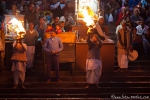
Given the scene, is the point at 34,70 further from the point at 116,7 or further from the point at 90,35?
the point at 116,7

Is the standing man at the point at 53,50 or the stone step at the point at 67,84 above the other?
the standing man at the point at 53,50

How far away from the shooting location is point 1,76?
16.7 metres

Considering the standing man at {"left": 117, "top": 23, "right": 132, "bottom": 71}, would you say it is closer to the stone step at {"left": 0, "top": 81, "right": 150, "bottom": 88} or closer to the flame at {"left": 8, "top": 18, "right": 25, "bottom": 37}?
the stone step at {"left": 0, "top": 81, "right": 150, "bottom": 88}

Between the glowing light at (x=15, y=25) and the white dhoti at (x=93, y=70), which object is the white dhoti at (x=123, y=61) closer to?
the white dhoti at (x=93, y=70)

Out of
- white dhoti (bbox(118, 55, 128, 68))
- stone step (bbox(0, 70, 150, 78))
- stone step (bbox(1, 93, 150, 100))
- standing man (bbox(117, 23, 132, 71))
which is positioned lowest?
stone step (bbox(1, 93, 150, 100))

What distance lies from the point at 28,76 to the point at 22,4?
5.88 meters

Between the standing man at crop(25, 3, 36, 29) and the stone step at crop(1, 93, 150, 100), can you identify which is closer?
the stone step at crop(1, 93, 150, 100)

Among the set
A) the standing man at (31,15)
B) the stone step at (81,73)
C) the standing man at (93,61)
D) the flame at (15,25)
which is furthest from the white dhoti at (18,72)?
the standing man at (31,15)

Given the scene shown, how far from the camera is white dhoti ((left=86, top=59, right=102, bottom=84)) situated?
51.2 ft

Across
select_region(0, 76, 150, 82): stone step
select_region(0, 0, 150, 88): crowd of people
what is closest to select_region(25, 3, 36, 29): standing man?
select_region(0, 0, 150, 88): crowd of people

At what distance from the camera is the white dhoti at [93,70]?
Answer: 15594mm

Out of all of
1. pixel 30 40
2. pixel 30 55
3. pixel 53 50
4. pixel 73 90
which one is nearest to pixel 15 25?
pixel 30 40

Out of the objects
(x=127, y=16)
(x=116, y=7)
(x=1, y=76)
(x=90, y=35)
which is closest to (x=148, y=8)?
(x=116, y=7)

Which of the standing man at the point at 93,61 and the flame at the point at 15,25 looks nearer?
the standing man at the point at 93,61
